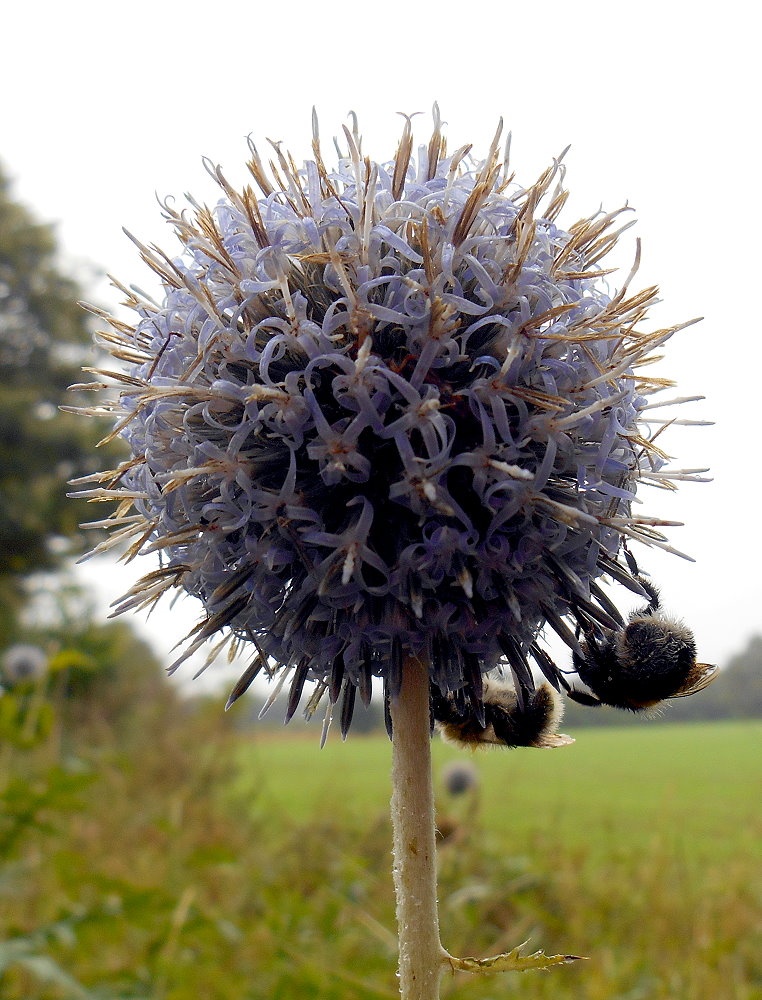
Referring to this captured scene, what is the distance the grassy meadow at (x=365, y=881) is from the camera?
2652 millimetres

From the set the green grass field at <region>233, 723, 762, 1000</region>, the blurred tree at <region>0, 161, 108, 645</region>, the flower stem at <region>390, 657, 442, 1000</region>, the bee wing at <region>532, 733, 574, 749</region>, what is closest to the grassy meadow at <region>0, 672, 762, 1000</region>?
the green grass field at <region>233, 723, 762, 1000</region>

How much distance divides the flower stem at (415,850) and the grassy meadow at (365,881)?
0.44 m

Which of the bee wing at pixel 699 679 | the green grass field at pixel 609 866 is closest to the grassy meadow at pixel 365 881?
the green grass field at pixel 609 866

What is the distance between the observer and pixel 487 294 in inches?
54.5

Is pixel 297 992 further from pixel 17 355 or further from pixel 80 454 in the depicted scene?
pixel 17 355

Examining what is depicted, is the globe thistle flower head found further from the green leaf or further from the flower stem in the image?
the green leaf

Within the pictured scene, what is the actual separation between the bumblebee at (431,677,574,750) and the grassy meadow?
168mm

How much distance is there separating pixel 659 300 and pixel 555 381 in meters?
0.36

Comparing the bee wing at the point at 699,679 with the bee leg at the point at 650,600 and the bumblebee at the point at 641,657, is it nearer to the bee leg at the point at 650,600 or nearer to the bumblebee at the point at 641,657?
the bumblebee at the point at 641,657

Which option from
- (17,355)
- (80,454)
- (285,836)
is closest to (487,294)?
(285,836)

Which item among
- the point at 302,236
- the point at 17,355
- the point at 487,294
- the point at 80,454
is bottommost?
the point at 487,294

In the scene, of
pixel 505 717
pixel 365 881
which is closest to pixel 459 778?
pixel 365 881

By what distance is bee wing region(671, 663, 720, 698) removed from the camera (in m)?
1.72

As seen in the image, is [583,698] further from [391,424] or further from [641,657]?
[391,424]
